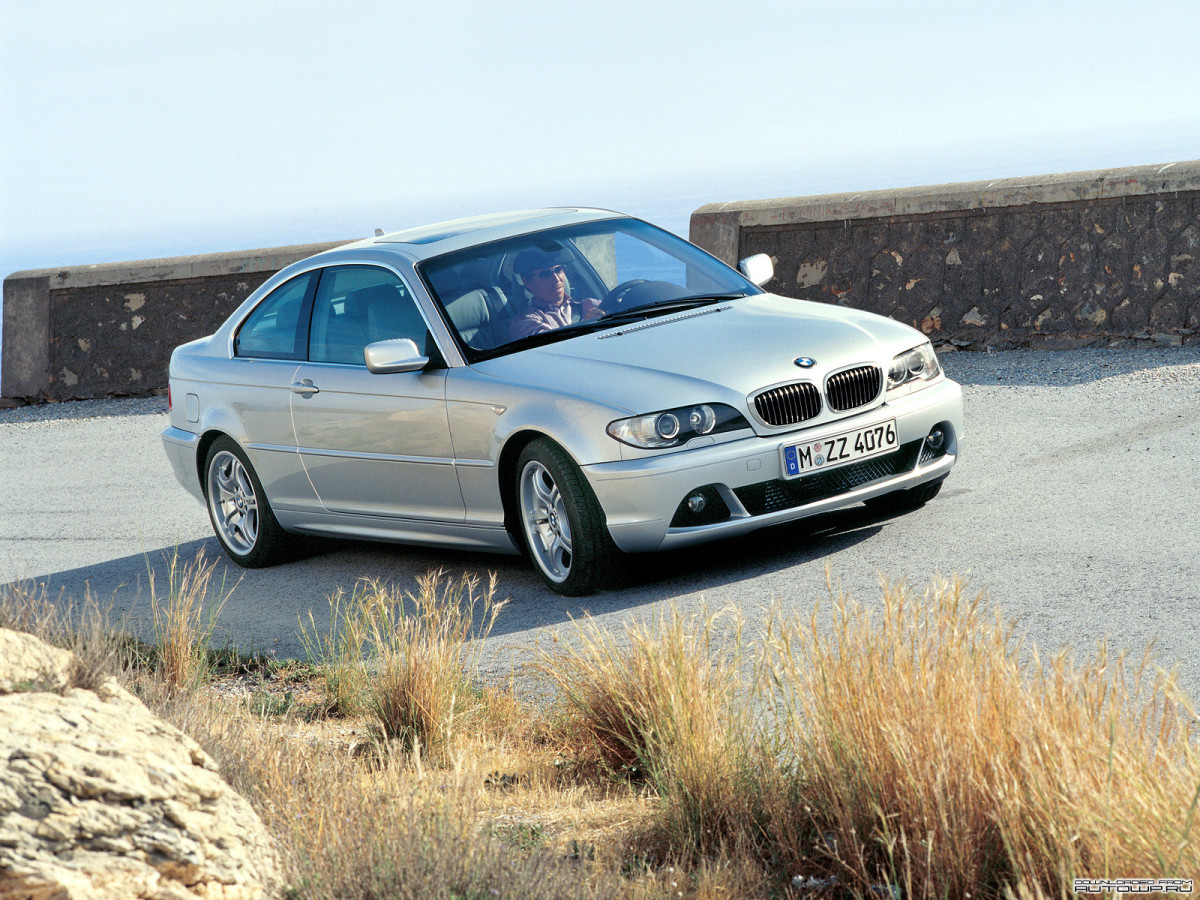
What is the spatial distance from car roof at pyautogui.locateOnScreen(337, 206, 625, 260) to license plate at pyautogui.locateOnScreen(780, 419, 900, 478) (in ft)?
7.42

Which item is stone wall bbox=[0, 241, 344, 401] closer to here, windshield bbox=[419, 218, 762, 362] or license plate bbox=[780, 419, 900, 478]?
windshield bbox=[419, 218, 762, 362]

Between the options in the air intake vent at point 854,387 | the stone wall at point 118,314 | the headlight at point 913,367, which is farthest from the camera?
the stone wall at point 118,314

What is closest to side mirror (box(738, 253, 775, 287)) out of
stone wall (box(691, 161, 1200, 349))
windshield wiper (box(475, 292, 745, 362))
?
windshield wiper (box(475, 292, 745, 362))

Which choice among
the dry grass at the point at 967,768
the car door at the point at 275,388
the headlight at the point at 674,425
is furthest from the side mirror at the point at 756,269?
the dry grass at the point at 967,768

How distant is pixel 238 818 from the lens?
10.6 ft

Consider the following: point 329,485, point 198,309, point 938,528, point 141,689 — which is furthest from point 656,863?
point 198,309

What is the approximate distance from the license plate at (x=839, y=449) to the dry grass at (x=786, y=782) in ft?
6.35

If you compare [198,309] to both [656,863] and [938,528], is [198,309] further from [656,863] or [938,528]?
[656,863]

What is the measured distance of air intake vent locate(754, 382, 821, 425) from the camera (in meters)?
6.32

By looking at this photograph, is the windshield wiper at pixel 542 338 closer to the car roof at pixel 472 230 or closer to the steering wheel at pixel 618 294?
the steering wheel at pixel 618 294

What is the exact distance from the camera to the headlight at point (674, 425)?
6.21m

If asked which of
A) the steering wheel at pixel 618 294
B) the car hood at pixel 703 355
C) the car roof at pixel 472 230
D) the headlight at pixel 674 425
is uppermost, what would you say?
the car roof at pixel 472 230

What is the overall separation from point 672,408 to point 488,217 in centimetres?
265

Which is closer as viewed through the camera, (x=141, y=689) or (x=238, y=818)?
(x=238, y=818)
